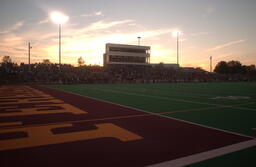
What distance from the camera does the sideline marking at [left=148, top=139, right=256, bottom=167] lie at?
3.66m

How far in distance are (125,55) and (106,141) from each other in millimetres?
54645

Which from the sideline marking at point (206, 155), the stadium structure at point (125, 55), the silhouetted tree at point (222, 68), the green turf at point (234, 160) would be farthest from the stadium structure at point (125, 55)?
the silhouetted tree at point (222, 68)

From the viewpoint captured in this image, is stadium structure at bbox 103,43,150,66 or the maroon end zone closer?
the maroon end zone

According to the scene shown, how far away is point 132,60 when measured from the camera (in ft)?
196

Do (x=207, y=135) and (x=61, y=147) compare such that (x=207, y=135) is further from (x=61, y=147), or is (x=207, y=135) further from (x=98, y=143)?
(x=61, y=147)

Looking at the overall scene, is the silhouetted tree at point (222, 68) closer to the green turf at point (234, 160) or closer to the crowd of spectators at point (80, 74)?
the crowd of spectators at point (80, 74)

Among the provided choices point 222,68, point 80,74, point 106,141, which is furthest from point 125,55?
point 222,68

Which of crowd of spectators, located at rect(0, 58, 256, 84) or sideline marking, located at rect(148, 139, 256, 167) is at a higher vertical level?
crowd of spectators, located at rect(0, 58, 256, 84)

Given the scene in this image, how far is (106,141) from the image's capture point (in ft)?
16.1

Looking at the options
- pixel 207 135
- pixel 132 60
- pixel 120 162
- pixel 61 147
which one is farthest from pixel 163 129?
pixel 132 60

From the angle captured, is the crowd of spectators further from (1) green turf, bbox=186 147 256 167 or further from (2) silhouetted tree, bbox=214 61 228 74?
(2) silhouetted tree, bbox=214 61 228 74

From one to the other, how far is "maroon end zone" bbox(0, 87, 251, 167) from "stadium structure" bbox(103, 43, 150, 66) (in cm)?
5046

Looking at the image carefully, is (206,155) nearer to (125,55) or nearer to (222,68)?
(125,55)

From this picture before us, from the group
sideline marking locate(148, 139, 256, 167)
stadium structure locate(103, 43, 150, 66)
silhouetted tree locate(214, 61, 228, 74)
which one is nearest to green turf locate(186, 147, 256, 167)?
sideline marking locate(148, 139, 256, 167)
